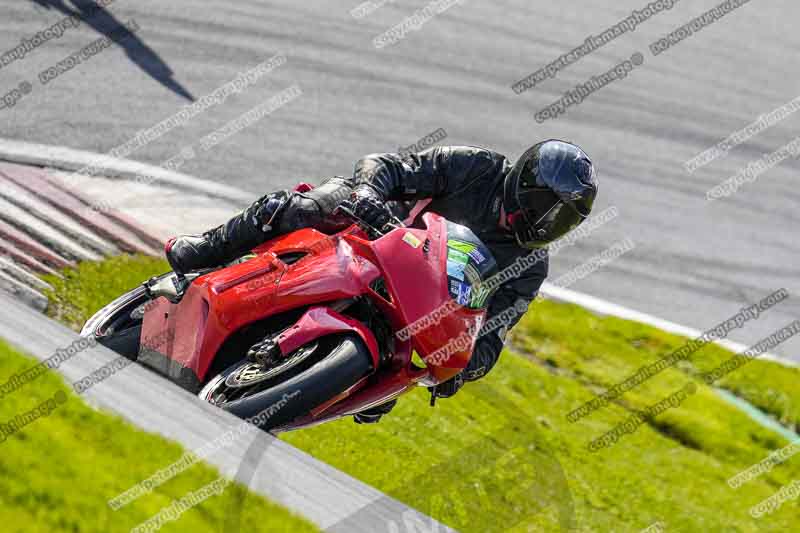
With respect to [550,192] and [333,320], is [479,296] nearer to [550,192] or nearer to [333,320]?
[333,320]

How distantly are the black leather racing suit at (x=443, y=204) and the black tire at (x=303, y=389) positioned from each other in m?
1.18

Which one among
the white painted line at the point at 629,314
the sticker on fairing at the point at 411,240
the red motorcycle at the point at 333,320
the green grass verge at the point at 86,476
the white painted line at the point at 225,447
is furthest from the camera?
the white painted line at the point at 629,314

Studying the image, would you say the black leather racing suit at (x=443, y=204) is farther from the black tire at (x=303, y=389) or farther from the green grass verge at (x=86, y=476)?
the green grass verge at (x=86, y=476)

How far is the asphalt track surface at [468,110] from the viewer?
33.2 ft

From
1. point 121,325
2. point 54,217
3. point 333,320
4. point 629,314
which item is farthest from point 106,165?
point 629,314

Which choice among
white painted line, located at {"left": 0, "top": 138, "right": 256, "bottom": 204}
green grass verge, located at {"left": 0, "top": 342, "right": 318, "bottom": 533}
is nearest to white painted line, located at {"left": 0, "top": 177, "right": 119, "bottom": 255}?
white painted line, located at {"left": 0, "top": 138, "right": 256, "bottom": 204}

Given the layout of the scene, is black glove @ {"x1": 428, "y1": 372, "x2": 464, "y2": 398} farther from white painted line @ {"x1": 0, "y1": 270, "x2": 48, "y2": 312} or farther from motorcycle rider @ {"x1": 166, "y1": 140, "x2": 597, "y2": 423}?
white painted line @ {"x1": 0, "y1": 270, "x2": 48, "y2": 312}

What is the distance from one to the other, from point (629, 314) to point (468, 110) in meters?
3.94

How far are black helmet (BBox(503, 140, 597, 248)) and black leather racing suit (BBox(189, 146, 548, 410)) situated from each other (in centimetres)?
42

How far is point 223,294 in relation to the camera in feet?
15.6

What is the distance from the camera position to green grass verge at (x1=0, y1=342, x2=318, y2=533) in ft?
9.95

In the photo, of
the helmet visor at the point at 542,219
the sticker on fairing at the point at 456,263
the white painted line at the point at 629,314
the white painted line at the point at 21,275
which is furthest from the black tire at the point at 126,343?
the white painted line at the point at 629,314

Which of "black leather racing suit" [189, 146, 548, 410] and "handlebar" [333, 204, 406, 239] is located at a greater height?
"handlebar" [333, 204, 406, 239]

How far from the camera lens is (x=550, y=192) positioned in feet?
18.6
